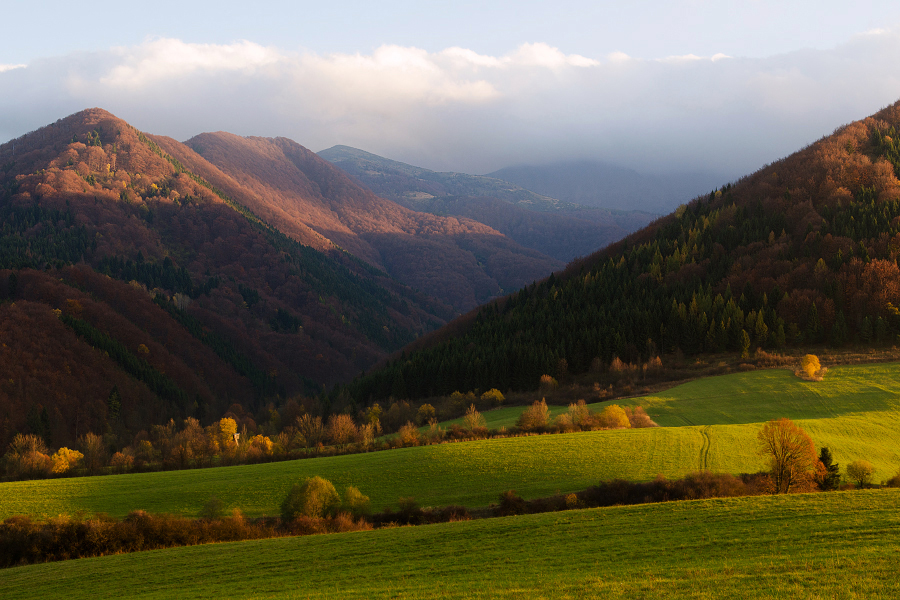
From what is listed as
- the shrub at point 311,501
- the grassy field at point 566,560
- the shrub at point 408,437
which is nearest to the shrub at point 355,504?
the shrub at point 311,501

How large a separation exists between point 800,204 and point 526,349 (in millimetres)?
92703

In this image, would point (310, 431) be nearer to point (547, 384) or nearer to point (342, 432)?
point (342, 432)

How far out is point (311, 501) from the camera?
2226 inches

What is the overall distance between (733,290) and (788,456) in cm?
9906

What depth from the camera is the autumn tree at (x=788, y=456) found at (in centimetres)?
5422

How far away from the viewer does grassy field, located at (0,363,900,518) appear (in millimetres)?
62750

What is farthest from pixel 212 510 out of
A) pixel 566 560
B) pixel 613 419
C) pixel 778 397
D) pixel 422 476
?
pixel 778 397

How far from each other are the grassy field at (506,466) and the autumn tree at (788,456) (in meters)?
7.21

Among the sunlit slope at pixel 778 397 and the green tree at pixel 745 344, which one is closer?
the sunlit slope at pixel 778 397

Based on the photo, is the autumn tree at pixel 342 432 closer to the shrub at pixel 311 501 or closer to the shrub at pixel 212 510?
the shrub at pixel 212 510

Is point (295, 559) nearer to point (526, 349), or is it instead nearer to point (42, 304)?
point (526, 349)

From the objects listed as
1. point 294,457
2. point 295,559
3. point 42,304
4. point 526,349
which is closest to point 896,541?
point 295,559

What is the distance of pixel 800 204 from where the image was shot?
534ft

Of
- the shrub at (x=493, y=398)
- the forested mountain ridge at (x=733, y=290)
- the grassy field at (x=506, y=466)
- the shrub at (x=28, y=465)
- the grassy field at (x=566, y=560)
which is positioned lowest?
the shrub at (x=493, y=398)
